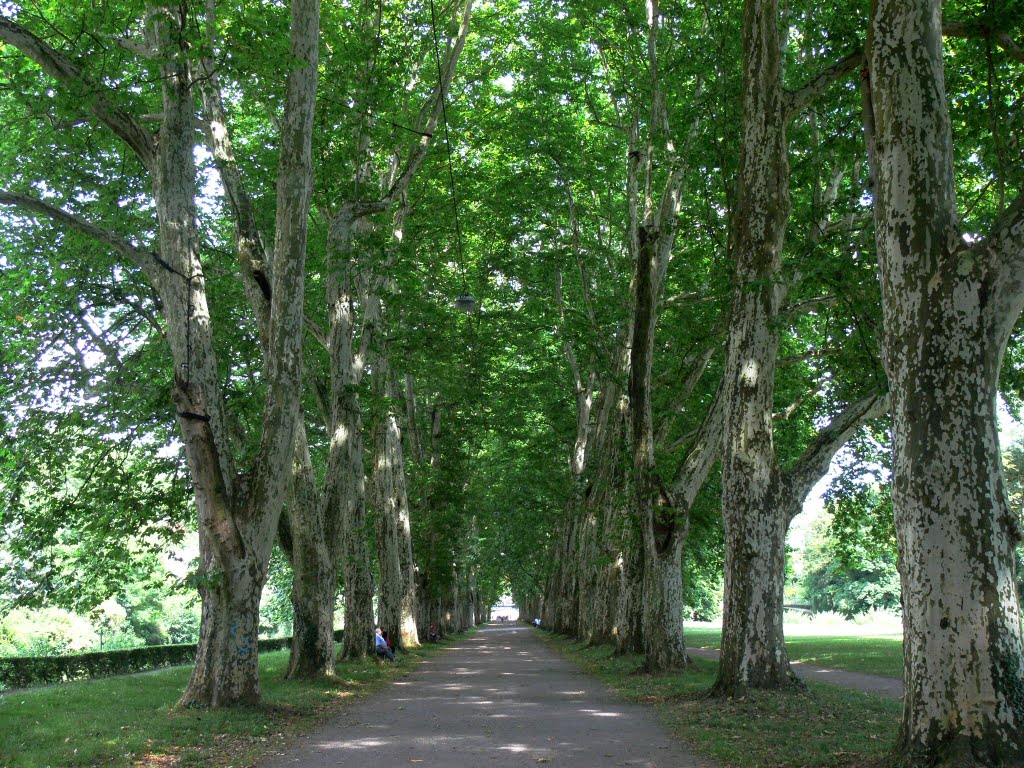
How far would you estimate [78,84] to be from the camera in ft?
30.0

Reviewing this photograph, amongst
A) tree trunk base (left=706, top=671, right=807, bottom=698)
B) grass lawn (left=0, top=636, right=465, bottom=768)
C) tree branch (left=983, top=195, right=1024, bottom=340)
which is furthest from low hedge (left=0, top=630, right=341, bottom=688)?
tree branch (left=983, top=195, right=1024, bottom=340)

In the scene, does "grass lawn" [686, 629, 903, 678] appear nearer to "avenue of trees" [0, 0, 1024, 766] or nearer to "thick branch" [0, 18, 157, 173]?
"avenue of trees" [0, 0, 1024, 766]

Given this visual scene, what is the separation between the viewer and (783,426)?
22.0 meters

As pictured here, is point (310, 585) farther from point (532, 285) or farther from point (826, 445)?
point (532, 285)

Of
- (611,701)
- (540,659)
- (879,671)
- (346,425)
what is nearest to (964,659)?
(611,701)

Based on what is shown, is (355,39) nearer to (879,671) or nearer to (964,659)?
(964,659)

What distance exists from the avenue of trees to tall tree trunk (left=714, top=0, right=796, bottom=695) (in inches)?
1.7

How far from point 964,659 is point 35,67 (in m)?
15.1

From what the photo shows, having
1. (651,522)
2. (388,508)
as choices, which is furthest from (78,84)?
(388,508)

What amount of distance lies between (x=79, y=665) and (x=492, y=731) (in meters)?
15.5

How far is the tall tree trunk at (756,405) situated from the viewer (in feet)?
35.8

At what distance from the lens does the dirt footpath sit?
7.95m

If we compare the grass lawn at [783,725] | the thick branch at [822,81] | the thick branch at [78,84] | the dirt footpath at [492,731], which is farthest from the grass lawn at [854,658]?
the thick branch at [78,84]

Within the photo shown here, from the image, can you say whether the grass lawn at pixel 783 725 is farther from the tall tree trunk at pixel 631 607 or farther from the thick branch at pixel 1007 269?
the tall tree trunk at pixel 631 607
